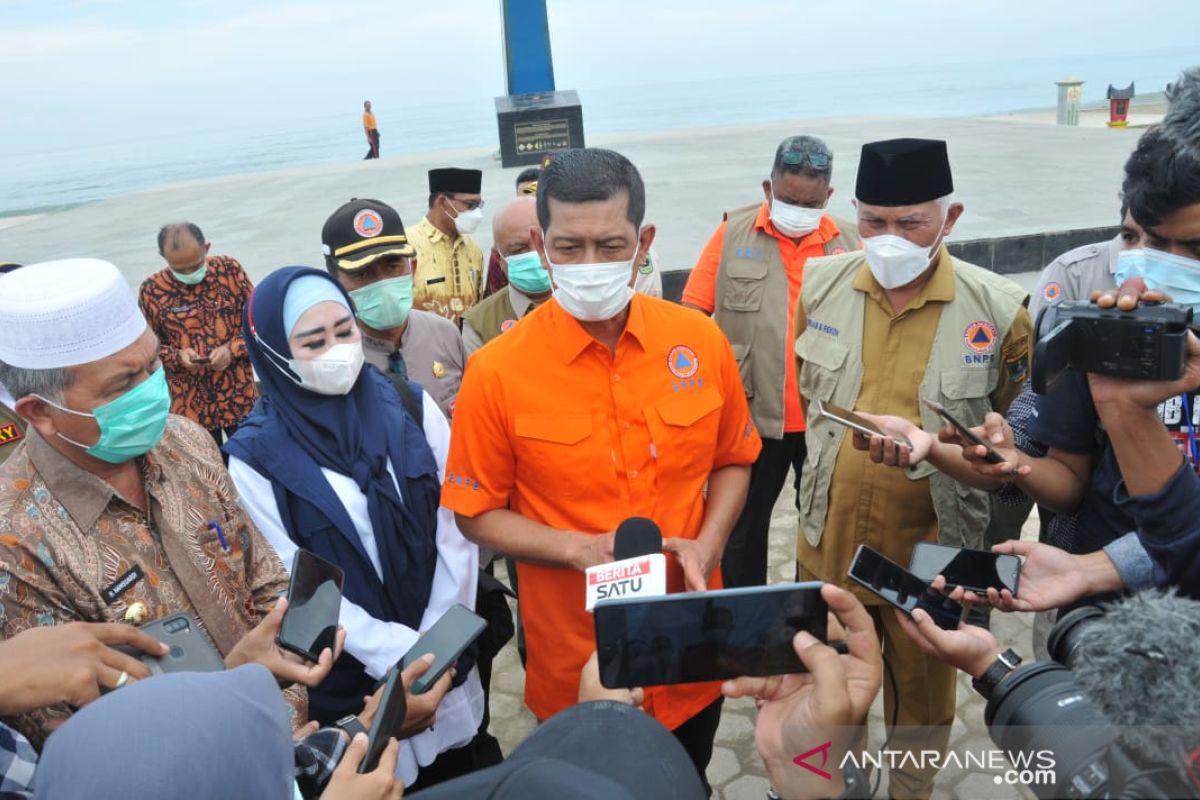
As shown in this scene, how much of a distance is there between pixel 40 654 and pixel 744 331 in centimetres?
284

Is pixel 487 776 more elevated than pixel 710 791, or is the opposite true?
pixel 487 776

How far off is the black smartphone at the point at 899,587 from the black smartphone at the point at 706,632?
11.3 inches

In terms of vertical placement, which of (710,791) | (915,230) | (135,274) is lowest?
(710,791)

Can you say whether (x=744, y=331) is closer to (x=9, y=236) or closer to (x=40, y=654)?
(x=40, y=654)

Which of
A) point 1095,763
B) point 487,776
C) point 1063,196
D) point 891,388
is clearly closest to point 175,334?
point 891,388

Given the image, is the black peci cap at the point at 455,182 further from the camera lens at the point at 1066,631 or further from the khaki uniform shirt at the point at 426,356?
the camera lens at the point at 1066,631

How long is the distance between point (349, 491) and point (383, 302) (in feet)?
3.73

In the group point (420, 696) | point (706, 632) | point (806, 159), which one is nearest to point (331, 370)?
point (420, 696)

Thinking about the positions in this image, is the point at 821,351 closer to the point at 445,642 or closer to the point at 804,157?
the point at 804,157

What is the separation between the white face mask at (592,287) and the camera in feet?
6.58

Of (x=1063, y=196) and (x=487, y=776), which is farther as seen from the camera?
(x=1063, y=196)

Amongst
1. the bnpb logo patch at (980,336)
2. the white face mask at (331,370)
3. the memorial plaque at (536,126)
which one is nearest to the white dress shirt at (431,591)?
the white face mask at (331,370)

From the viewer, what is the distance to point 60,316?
1.66m

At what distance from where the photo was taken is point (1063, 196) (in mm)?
9859
